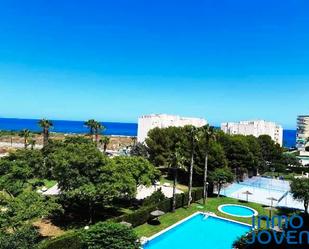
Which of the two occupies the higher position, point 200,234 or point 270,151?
point 270,151

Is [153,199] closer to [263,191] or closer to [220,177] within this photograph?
[220,177]

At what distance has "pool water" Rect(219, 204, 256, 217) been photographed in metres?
33.5

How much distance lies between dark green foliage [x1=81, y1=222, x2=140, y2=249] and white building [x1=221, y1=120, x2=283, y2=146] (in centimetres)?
9309

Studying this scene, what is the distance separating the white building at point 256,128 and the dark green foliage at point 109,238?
93.1 meters

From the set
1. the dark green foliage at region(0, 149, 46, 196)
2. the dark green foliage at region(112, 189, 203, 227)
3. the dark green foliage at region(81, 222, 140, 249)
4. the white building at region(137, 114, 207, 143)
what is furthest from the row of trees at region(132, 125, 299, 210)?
the white building at region(137, 114, 207, 143)

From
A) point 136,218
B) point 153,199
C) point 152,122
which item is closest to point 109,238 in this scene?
point 136,218

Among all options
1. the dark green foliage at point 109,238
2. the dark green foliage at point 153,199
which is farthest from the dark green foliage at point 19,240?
the dark green foliage at point 153,199

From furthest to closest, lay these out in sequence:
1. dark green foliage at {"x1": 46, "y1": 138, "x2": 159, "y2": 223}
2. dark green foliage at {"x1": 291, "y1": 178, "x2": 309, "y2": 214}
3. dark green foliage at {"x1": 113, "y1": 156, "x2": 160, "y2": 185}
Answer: dark green foliage at {"x1": 291, "y1": 178, "x2": 309, "y2": 214} → dark green foliage at {"x1": 113, "y1": 156, "x2": 160, "y2": 185} → dark green foliage at {"x1": 46, "y1": 138, "x2": 159, "y2": 223}

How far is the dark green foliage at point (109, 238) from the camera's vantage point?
60.7 ft

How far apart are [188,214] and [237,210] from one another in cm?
611

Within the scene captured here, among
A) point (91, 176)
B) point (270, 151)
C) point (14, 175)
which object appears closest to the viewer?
point (14, 175)

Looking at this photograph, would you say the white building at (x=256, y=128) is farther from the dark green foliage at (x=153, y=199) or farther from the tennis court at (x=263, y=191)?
the dark green foliage at (x=153, y=199)

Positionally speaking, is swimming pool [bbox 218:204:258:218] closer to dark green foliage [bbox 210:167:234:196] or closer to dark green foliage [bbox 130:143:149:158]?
dark green foliage [bbox 210:167:234:196]

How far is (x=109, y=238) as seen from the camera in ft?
60.9
